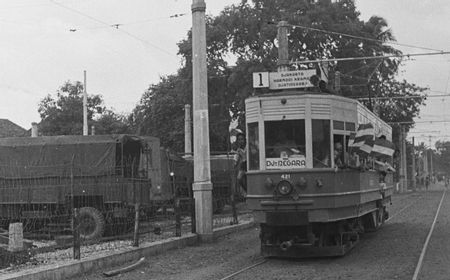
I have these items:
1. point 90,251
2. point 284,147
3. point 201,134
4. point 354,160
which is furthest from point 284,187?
point 201,134

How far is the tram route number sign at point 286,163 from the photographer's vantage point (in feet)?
35.3

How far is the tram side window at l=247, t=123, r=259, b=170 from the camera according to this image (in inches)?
440

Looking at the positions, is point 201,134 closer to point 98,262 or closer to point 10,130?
point 98,262

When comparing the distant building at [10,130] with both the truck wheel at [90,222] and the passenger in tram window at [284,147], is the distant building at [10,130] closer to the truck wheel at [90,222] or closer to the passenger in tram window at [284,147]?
the truck wheel at [90,222]

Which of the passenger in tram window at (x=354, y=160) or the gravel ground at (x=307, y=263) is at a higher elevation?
the passenger in tram window at (x=354, y=160)

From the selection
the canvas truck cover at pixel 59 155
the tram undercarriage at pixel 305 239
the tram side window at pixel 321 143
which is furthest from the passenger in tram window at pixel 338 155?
the canvas truck cover at pixel 59 155

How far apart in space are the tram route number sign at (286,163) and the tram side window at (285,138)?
8 cm

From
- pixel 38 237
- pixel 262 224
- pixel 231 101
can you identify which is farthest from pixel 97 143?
pixel 231 101

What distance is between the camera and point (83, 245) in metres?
12.9

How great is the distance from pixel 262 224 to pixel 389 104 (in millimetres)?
34020

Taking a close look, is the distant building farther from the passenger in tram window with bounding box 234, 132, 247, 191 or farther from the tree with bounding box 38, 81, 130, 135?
the passenger in tram window with bounding box 234, 132, 247, 191

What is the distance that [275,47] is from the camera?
121ft

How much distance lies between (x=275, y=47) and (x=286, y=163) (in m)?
27.0

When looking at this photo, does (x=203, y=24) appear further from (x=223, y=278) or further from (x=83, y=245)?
(x=223, y=278)
